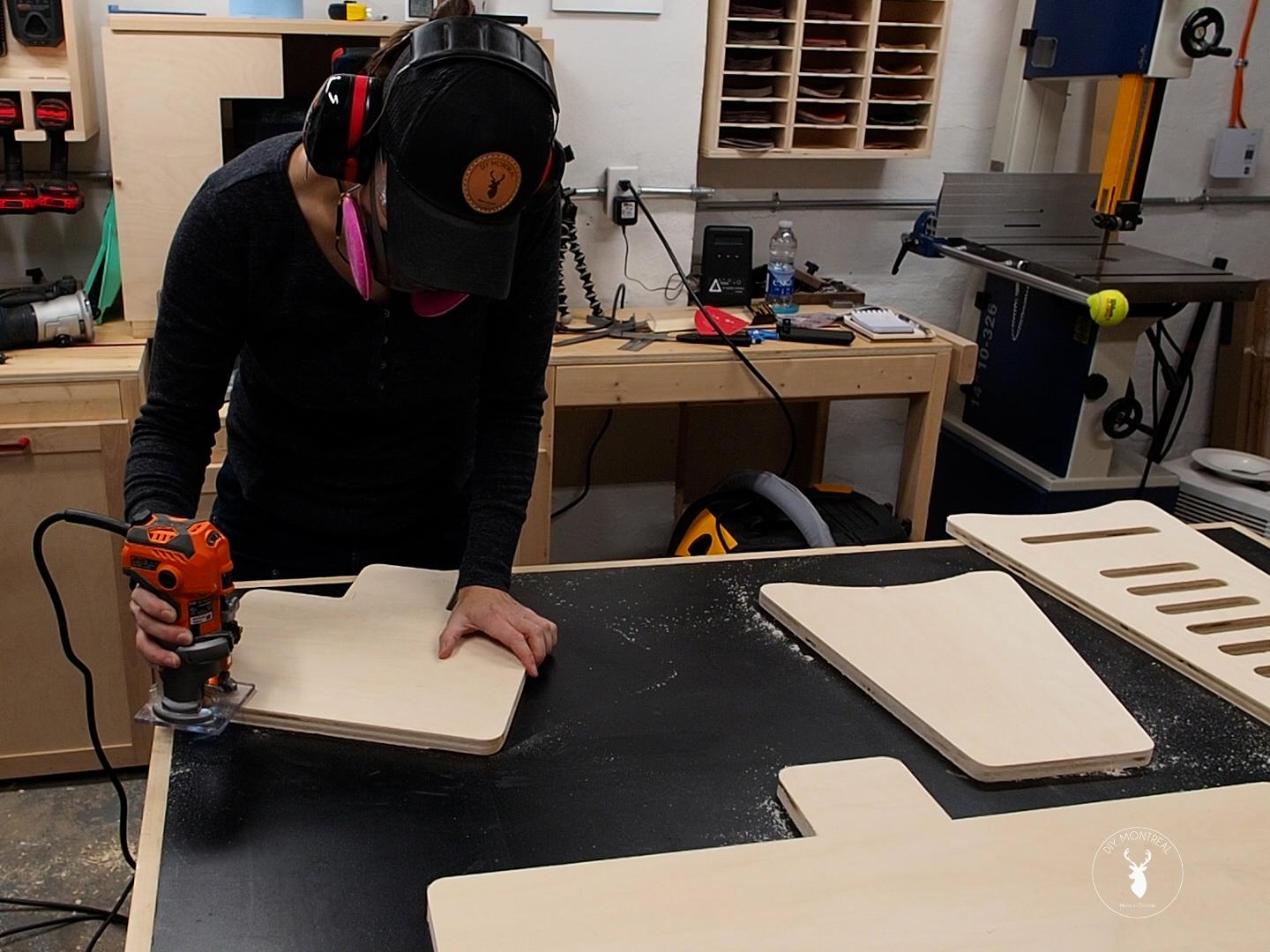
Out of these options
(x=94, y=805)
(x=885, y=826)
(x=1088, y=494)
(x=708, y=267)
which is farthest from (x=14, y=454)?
(x=1088, y=494)

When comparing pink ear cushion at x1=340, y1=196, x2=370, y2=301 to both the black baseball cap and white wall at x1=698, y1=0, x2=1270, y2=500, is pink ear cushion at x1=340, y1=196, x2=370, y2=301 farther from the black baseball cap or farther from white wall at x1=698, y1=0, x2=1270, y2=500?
white wall at x1=698, y1=0, x2=1270, y2=500

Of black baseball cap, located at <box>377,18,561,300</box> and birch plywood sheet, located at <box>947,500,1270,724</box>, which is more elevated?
black baseball cap, located at <box>377,18,561,300</box>

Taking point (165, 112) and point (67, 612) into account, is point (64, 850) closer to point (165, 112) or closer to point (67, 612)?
point (67, 612)

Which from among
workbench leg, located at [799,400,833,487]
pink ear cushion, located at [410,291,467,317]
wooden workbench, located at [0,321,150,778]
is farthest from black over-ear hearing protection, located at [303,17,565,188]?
workbench leg, located at [799,400,833,487]

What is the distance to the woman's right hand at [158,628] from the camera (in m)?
0.98

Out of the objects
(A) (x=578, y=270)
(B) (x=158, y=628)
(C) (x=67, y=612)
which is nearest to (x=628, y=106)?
(A) (x=578, y=270)

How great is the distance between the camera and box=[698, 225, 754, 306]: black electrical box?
2660mm

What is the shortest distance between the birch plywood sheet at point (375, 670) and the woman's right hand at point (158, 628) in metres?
0.09

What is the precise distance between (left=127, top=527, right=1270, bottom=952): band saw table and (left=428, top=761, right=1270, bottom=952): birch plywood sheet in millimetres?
45

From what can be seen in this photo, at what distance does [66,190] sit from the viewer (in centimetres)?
218

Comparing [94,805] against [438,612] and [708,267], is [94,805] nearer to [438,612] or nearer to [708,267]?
[438,612]

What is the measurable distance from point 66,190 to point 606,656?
1.62m

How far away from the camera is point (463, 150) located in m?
0.94

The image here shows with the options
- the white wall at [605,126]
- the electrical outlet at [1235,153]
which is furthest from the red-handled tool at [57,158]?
the electrical outlet at [1235,153]
